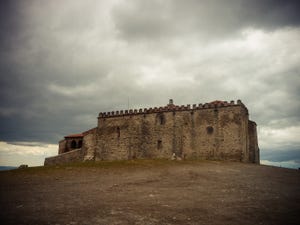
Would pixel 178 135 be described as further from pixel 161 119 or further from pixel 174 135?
pixel 161 119

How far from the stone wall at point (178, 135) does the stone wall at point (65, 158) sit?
298 cm

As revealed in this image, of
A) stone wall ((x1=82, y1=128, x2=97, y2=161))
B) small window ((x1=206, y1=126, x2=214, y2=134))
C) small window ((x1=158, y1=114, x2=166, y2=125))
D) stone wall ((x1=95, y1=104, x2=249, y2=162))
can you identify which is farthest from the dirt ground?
stone wall ((x1=82, y1=128, x2=97, y2=161))

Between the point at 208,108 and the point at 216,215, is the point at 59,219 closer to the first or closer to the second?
the point at 216,215

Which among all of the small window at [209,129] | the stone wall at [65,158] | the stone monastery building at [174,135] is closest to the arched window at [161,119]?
the stone monastery building at [174,135]

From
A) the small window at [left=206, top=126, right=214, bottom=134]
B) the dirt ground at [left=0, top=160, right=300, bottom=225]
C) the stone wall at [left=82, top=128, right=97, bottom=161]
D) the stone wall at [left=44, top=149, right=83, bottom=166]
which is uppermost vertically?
the small window at [left=206, top=126, right=214, bottom=134]

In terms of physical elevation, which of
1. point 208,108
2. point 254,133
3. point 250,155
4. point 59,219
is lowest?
point 59,219

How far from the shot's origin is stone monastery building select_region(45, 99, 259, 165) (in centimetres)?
3083

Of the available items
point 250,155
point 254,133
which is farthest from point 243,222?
point 254,133

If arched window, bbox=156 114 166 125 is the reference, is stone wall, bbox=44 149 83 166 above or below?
below

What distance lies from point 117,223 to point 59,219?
199cm

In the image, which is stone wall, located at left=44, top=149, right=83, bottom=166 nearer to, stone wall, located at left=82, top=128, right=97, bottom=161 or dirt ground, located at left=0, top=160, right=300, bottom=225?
stone wall, located at left=82, top=128, right=97, bottom=161

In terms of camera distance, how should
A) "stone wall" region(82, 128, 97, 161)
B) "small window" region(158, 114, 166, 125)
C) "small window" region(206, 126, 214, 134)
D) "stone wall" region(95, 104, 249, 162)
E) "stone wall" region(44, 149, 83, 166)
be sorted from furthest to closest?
"stone wall" region(82, 128, 97, 161) → "stone wall" region(44, 149, 83, 166) → "small window" region(158, 114, 166, 125) → "small window" region(206, 126, 214, 134) → "stone wall" region(95, 104, 249, 162)

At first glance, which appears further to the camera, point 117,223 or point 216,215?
point 216,215

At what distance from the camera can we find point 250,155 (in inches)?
1300
